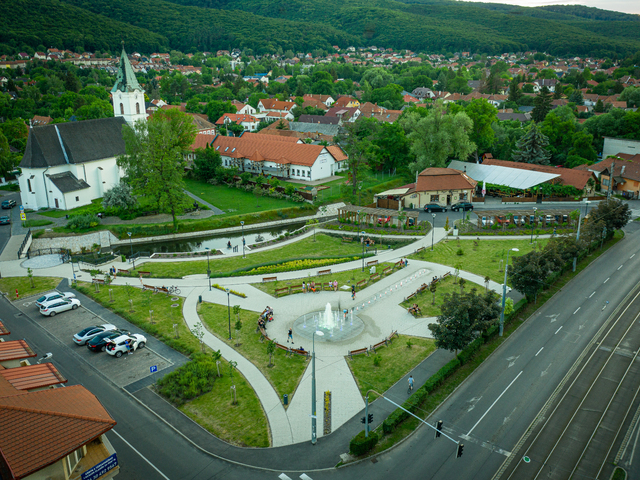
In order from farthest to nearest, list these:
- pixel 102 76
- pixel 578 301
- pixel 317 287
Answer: pixel 102 76
pixel 317 287
pixel 578 301

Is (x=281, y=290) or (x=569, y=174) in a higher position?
(x=569, y=174)

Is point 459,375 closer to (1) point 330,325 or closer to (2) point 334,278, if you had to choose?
(1) point 330,325

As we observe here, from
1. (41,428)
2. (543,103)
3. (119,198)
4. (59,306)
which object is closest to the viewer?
(41,428)

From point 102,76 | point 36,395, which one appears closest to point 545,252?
point 36,395

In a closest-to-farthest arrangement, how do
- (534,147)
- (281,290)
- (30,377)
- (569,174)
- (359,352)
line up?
1. (30,377)
2. (359,352)
3. (281,290)
4. (569,174)
5. (534,147)

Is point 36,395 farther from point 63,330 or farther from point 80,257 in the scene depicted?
point 80,257

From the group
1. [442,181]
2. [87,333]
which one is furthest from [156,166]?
[442,181]

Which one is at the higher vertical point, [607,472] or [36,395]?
[36,395]

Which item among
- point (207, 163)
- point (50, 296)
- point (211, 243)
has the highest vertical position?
point (207, 163)

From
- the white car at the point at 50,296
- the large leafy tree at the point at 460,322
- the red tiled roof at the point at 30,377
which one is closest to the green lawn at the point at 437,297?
the large leafy tree at the point at 460,322
